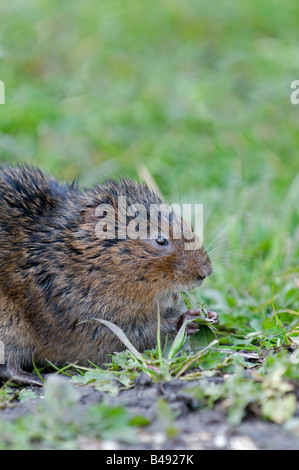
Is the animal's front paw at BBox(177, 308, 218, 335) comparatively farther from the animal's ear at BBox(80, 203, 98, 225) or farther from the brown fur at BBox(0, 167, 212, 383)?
the animal's ear at BBox(80, 203, 98, 225)

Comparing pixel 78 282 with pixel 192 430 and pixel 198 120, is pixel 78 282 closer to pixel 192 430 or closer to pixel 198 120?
pixel 192 430

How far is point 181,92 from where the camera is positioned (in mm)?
9578

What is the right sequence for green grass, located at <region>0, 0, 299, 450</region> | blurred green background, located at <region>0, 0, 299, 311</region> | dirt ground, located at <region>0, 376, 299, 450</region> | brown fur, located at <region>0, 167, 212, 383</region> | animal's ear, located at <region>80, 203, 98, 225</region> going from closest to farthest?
dirt ground, located at <region>0, 376, 299, 450</region> → brown fur, located at <region>0, 167, 212, 383</region> → animal's ear, located at <region>80, 203, 98, 225</region> → green grass, located at <region>0, 0, 299, 450</region> → blurred green background, located at <region>0, 0, 299, 311</region>

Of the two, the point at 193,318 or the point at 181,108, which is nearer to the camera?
the point at 193,318

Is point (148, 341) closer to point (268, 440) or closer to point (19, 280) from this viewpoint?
point (19, 280)

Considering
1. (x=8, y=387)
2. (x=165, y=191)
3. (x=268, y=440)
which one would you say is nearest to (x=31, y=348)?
(x=8, y=387)

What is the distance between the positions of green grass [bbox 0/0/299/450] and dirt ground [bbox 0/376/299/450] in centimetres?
9

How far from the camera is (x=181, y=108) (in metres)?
9.21

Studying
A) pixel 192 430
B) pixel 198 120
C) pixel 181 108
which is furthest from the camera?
pixel 181 108

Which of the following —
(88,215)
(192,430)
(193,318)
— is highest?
(88,215)

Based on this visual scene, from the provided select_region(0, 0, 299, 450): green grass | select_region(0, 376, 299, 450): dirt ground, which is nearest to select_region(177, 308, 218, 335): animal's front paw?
select_region(0, 0, 299, 450): green grass

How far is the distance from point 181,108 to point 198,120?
431 mm

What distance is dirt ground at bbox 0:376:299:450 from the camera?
3.13 metres

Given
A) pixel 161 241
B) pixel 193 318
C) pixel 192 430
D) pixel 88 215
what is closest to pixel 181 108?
pixel 88 215
